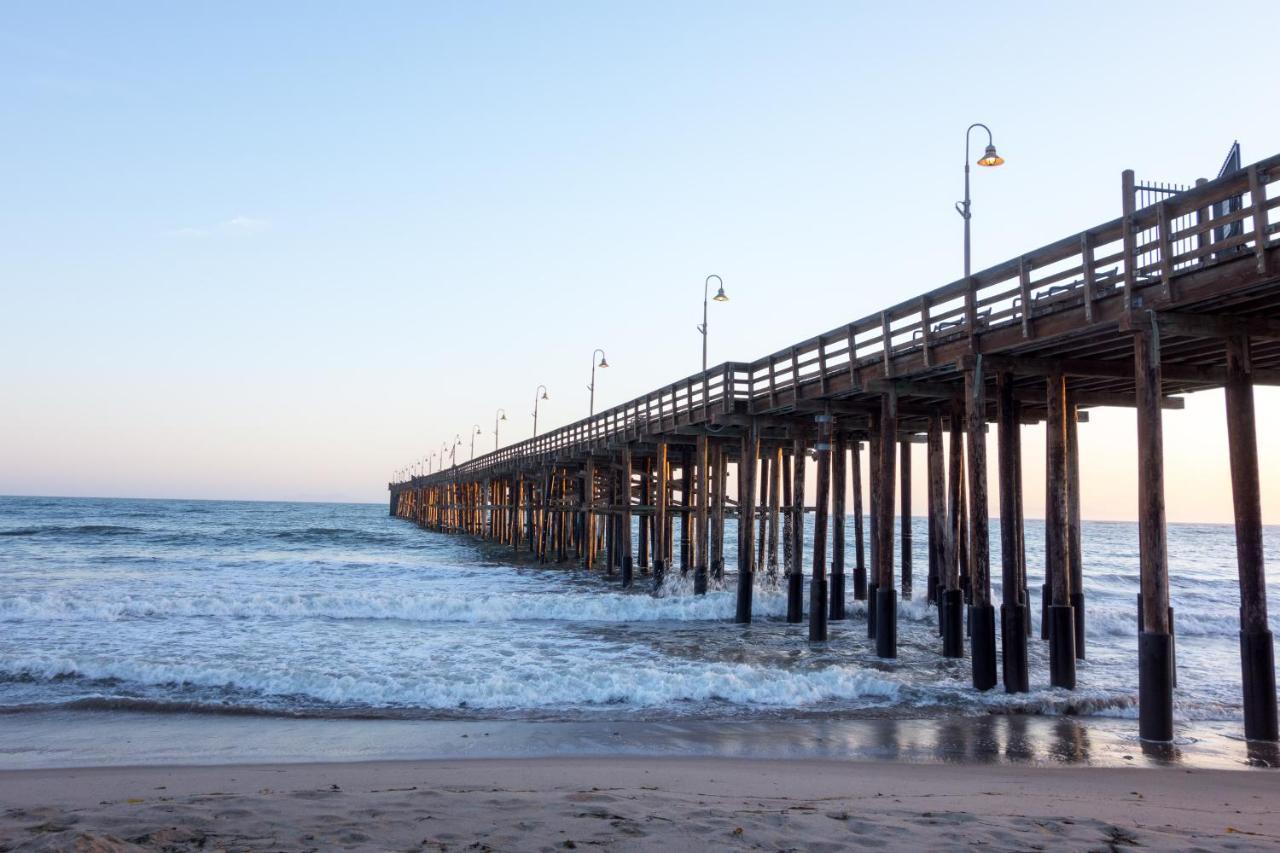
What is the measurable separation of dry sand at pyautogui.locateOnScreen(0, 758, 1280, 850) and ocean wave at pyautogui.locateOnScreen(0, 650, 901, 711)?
333 cm

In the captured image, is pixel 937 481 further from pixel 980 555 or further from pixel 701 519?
pixel 701 519

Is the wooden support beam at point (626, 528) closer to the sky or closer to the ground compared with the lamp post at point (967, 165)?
closer to the ground

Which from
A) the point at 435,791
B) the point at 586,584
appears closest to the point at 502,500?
the point at 586,584

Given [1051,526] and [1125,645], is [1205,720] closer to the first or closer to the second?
[1051,526]

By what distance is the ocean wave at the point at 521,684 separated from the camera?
11398 millimetres

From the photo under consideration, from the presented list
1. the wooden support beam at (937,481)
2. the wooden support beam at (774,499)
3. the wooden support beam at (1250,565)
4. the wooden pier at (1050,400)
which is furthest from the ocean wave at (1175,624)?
the wooden support beam at (1250,565)

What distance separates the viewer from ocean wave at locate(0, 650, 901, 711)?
37.4 feet

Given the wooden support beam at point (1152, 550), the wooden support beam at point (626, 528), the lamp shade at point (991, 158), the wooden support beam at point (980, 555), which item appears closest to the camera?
the wooden support beam at point (1152, 550)

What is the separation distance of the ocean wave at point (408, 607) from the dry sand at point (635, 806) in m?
12.5

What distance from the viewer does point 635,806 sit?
588 cm

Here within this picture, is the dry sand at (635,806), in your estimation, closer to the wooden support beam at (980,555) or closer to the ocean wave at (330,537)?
the wooden support beam at (980,555)

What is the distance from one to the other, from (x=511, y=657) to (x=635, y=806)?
8.90 meters

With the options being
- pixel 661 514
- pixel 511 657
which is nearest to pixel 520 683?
pixel 511 657

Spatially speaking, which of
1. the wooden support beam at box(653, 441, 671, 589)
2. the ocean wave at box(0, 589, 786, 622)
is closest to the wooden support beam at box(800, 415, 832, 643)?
the ocean wave at box(0, 589, 786, 622)
